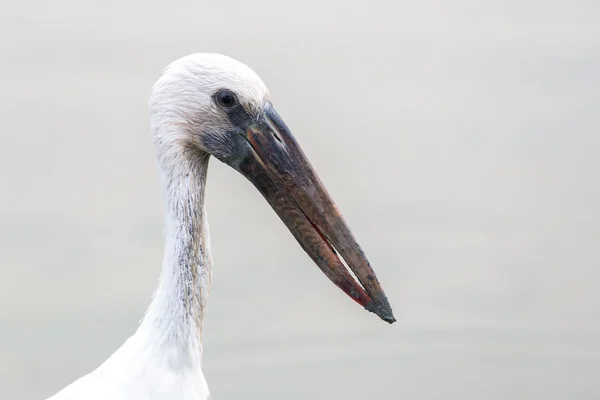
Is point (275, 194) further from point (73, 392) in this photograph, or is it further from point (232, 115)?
point (73, 392)

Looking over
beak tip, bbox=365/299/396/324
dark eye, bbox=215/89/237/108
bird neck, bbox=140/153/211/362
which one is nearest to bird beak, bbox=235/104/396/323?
beak tip, bbox=365/299/396/324

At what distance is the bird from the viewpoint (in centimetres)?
930

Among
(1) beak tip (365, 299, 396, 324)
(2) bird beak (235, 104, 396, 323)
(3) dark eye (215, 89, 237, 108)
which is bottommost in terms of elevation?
(1) beak tip (365, 299, 396, 324)

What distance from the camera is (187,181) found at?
30.7 feet

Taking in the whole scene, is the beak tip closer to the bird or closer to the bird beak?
the bird beak

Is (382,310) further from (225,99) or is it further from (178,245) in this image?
(225,99)

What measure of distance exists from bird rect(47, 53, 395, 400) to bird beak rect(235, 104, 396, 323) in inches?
0.5

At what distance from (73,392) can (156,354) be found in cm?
55

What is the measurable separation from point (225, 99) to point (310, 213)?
92 centimetres

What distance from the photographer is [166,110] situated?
9.33m

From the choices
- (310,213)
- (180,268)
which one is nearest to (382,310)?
(310,213)

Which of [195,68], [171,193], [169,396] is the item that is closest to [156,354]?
[169,396]

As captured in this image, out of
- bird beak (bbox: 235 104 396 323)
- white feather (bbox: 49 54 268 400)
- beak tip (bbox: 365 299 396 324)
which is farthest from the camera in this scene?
beak tip (bbox: 365 299 396 324)

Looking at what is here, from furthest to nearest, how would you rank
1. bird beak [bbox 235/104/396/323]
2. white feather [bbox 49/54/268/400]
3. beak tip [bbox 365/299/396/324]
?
beak tip [bbox 365/299/396/324] → bird beak [bbox 235/104/396/323] → white feather [bbox 49/54/268/400]
